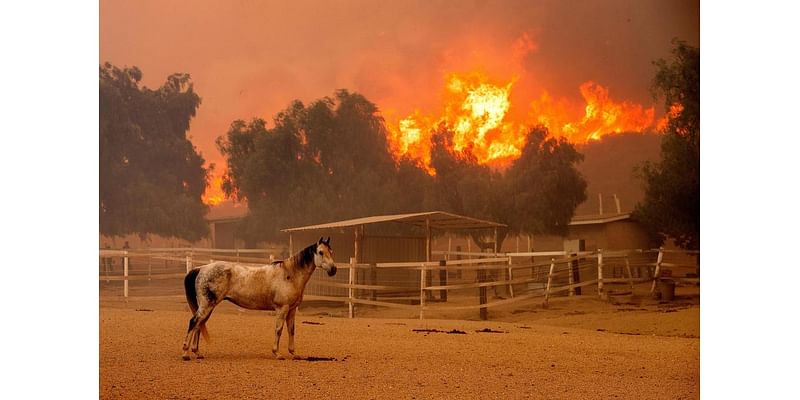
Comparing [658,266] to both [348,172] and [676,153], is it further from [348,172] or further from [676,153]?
[348,172]

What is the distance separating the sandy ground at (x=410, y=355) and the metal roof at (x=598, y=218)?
93cm

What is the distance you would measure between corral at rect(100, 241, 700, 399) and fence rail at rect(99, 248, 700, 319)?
0.8 inches

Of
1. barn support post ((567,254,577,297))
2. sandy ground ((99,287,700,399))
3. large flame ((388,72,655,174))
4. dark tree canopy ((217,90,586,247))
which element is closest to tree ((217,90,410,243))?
dark tree canopy ((217,90,586,247))

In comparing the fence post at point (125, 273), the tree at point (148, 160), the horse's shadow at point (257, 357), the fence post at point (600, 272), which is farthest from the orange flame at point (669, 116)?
the fence post at point (125, 273)

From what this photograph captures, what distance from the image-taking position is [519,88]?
715cm

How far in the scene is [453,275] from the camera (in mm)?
8641

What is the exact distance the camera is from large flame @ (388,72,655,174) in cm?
709

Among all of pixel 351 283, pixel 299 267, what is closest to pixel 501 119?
pixel 351 283

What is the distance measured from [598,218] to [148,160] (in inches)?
180

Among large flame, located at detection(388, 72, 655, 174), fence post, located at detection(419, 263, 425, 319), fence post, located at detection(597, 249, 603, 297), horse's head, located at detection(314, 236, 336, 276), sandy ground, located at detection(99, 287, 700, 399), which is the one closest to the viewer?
sandy ground, located at detection(99, 287, 700, 399)

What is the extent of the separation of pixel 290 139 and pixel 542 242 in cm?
286

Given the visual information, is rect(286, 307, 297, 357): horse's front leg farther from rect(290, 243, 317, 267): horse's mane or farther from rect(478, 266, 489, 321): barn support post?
rect(478, 266, 489, 321): barn support post
